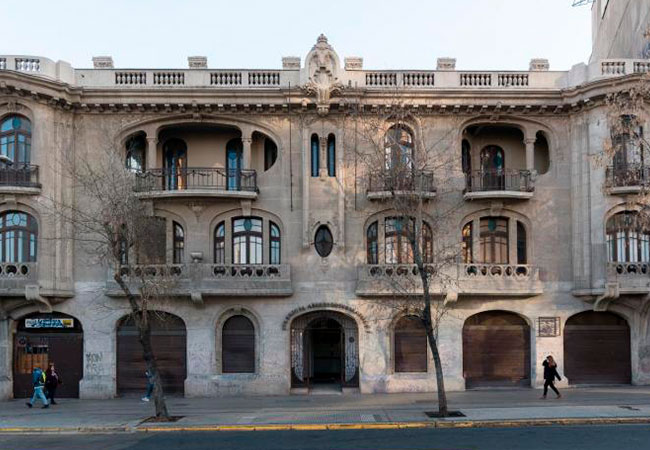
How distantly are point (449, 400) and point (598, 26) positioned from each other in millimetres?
30465

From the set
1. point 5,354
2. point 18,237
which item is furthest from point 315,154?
point 5,354

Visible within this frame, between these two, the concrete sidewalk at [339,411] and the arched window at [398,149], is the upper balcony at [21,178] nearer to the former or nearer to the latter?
the concrete sidewalk at [339,411]

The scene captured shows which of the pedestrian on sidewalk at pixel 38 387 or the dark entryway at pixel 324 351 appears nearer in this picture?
the pedestrian on sidewalk at pixel 38 387

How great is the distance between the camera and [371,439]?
55.4 ft

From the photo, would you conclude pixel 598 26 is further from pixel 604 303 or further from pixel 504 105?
pixel 604 303

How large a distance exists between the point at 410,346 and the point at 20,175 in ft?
52.3

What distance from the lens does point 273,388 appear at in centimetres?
2620

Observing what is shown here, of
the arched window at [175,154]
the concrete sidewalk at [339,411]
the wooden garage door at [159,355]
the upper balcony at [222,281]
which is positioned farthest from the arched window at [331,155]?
the concrete sidewalk at [339,411]

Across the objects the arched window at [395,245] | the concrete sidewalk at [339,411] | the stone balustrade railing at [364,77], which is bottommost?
the concrete sidewalk at [339,411]

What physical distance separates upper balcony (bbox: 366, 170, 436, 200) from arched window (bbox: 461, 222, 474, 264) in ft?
7.33

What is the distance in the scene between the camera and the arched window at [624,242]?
26438 mm

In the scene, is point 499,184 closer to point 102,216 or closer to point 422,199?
point 422,199

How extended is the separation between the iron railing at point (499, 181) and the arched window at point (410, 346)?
568 centimetres

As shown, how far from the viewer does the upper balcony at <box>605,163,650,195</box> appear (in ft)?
83.1
